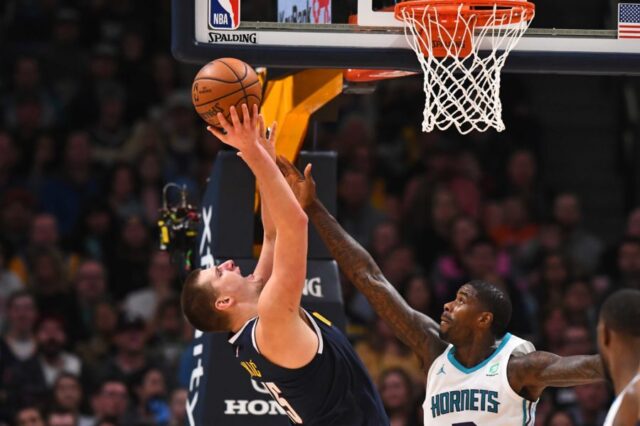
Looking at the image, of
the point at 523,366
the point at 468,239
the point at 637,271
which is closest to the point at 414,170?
the point at 468,239

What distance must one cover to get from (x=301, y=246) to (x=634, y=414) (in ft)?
4.99

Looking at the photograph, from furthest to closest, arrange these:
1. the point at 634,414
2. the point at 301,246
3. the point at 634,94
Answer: the point at 634,94 < the point at 301,246 < the point at 634,414

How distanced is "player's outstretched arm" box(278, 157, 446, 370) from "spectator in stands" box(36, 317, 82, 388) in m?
3.93

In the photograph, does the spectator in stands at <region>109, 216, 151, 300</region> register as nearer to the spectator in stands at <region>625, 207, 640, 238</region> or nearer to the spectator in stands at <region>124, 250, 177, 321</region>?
the spectator in stands at <region>124, 250, 177, 321</region>

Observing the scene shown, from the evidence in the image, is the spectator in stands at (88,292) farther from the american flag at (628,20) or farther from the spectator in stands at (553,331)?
the american flag at (628,20)

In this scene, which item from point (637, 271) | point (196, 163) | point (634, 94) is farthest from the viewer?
point (634, 94)

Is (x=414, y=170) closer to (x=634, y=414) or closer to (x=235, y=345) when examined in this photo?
(x=235, y=345)

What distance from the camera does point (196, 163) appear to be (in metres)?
12.2

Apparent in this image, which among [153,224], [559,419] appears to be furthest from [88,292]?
[559,419]

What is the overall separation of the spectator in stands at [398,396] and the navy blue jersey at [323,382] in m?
3.87

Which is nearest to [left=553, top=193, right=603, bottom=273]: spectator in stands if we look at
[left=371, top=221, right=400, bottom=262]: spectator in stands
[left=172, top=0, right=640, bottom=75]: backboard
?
[left=371, top=221, right=400, bottom=262]: spectator in stands

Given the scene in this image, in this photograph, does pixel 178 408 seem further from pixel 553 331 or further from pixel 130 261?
pixel 553 331

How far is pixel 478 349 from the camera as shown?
6395 millimetres

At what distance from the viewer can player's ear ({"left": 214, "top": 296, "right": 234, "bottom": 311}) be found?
5992mm
